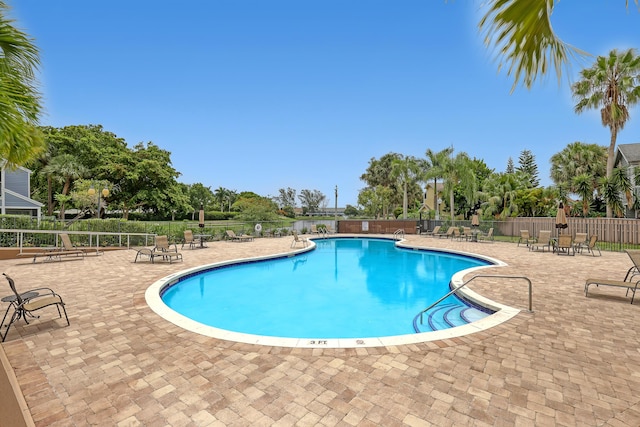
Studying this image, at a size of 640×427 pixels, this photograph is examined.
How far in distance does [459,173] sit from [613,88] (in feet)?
33.8

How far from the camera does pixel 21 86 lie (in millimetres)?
3498

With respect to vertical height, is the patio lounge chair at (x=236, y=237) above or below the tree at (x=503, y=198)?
below

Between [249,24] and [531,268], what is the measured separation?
16.0 metres

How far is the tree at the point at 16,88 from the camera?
9.59 feet

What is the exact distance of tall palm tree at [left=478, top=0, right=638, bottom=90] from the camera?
1.73 metres

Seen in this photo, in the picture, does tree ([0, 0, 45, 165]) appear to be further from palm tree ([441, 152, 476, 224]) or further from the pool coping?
palm tree ([441, 152, 476, 224])

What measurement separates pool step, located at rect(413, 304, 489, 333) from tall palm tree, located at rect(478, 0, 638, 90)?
505 centimetres

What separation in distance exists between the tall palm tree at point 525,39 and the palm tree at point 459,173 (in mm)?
24686

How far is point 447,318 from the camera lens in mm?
6441

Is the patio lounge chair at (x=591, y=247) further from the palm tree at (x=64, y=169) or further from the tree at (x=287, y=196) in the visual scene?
the tree at (x=287, y=196)

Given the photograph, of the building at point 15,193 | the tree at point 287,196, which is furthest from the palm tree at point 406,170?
the tree at point 287,196

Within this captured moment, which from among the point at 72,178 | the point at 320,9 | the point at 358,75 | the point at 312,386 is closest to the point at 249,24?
the point at 320,9

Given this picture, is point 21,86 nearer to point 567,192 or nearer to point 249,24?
point 249,24

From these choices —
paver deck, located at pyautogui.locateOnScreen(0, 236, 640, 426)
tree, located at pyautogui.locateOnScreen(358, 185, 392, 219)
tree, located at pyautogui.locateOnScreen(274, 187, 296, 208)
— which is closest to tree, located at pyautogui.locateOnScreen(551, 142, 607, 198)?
tree, located at pyautogui.locateOnScreen(358, 185, 392, 219)
